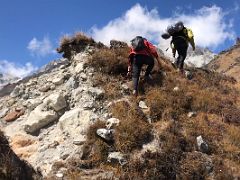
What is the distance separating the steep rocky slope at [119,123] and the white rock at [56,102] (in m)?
0.03

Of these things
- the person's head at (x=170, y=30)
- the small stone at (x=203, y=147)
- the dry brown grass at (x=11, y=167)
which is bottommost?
the dry brown grass at (x=11, y=167)

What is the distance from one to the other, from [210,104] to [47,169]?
580 centimetres

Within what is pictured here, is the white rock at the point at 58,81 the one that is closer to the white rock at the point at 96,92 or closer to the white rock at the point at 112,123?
the white rock at the point at 96,92

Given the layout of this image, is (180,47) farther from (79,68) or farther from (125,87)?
(79,68)

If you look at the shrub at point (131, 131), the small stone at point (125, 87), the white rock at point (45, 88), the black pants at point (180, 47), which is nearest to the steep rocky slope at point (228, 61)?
the black pants at point (180, 47)

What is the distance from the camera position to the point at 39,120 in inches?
571

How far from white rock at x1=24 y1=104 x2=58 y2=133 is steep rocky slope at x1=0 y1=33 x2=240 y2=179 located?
0.11ft

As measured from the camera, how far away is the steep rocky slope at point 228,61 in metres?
55.6

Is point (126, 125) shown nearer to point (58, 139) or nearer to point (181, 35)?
point (58, 139)

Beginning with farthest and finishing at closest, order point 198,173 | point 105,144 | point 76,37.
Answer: point 76,37, point 105,144, point 198,173

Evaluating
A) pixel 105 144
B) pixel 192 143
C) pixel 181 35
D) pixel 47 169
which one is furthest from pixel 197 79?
pixel 47 169

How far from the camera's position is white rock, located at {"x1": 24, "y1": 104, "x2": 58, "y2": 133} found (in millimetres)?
14359

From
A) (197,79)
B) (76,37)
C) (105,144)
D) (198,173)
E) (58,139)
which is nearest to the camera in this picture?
(198,173)

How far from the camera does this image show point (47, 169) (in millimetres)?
11742
